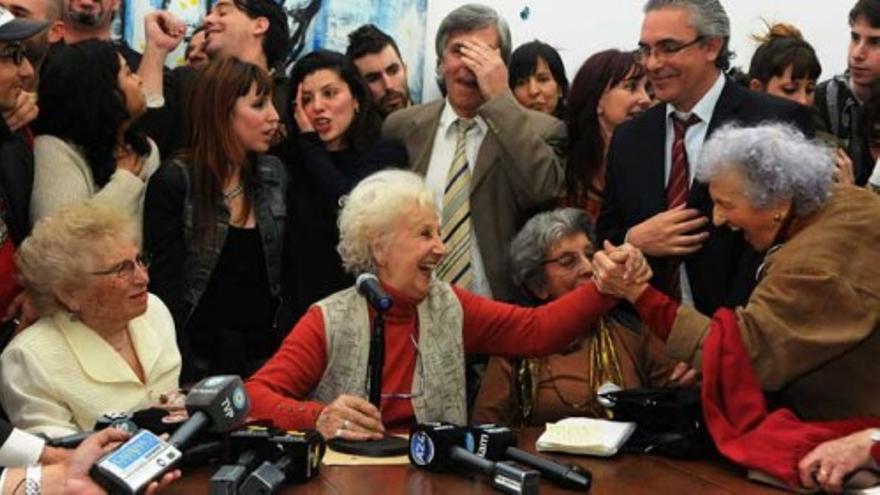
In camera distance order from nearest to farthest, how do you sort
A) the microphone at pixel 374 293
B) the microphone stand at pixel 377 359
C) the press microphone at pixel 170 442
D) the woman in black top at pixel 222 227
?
the press microphone at pixel 170 442, the microphone at pixel 374 293, the microphone stand at pixel 377 359, the woman in black top at pixel 222 227

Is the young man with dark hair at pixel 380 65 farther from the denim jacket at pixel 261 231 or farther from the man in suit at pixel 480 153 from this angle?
the denim jacket at pixel 261 231

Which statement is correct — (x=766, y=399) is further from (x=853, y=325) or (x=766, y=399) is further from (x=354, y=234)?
(x=354, y=234)

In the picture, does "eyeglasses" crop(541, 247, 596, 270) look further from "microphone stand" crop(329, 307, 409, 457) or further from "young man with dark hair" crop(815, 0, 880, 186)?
"young man with dark hair" crop(815, 0, 880, 186)

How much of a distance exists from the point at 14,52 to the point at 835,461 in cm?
225

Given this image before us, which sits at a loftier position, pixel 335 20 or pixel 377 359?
pixel 335 20

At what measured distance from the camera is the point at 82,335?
3.51 metres

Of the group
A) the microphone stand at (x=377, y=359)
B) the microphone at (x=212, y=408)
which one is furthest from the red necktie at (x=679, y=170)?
the microphone at (x=212, y=408)

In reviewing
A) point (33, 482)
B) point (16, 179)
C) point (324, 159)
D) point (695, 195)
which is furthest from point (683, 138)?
point (33, 482)

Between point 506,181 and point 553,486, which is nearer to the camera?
point 553,486

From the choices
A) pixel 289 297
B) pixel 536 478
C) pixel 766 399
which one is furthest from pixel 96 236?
pixel 766 399

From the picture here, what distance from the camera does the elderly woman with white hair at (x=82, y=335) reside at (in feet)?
11.1

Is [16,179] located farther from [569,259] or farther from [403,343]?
[569,259]

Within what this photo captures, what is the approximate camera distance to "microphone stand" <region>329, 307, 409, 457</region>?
3.25m

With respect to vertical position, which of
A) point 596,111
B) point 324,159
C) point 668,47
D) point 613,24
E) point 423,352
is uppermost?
point 668,47
